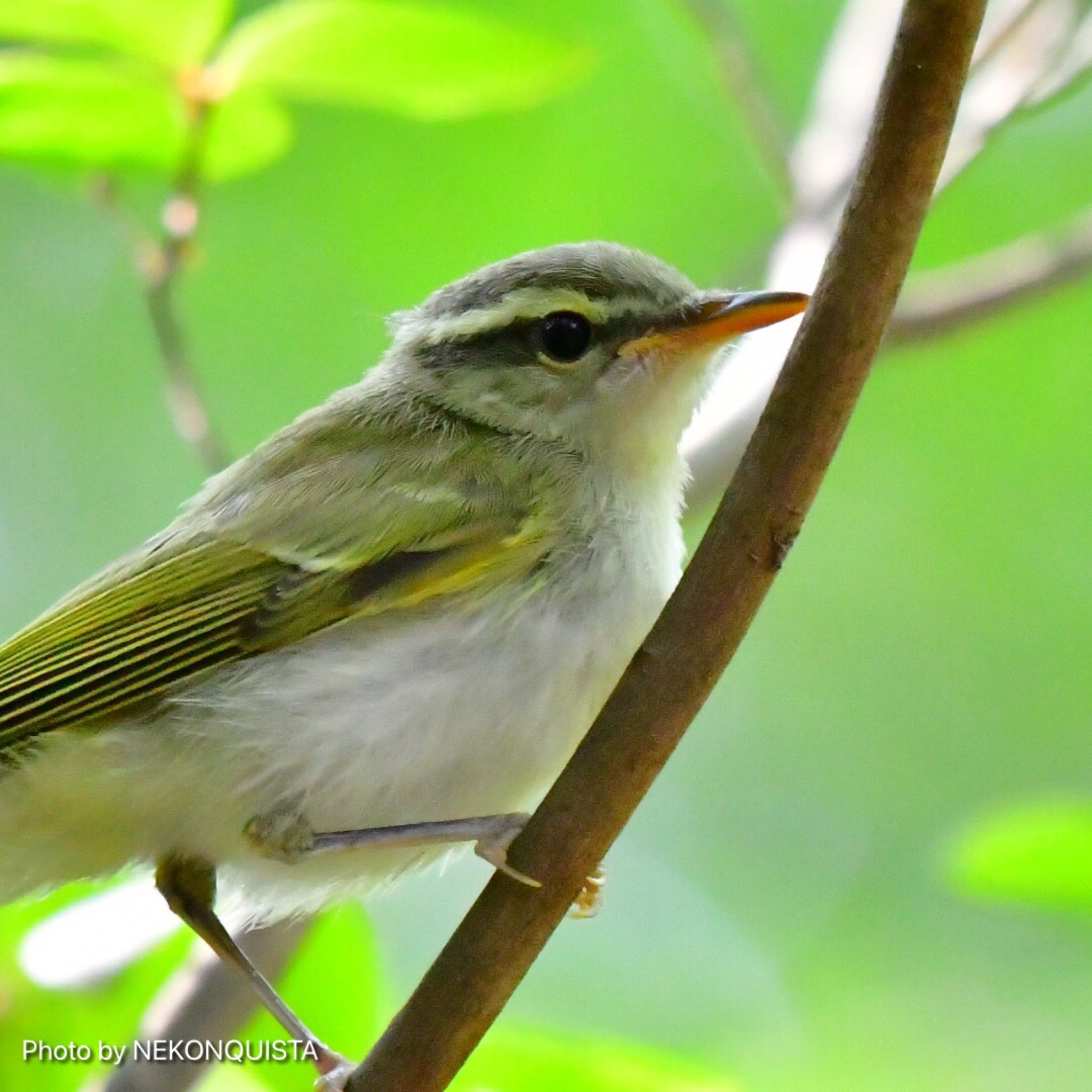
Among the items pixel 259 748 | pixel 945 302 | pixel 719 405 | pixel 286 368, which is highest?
pixel 286 368

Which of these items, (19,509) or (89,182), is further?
(19,509)

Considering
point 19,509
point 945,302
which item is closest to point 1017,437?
point 945,302

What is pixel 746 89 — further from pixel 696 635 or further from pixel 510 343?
pixel 696 635

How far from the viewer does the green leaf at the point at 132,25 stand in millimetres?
2719

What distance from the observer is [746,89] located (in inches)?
149

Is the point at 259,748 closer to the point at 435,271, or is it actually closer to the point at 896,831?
the point at 435,271

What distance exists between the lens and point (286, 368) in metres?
6.25

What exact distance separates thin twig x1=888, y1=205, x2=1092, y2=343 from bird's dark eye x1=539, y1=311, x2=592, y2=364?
975 mm

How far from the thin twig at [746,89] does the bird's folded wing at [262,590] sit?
1.55 metres

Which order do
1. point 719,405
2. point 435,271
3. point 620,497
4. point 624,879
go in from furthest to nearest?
point 624,879 → point 435,271 → point 719,405 → point 620,497

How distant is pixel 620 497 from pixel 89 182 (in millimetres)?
1578

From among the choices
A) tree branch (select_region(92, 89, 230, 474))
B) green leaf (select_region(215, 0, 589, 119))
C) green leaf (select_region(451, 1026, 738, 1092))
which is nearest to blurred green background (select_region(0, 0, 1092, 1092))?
tree branch (select_region(92, 89, 230, 474))

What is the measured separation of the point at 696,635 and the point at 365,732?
2.33 ft

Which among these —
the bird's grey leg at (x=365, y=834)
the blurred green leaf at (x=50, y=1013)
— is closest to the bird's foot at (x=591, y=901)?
the bird's grey leg at (x=365, y=834)
